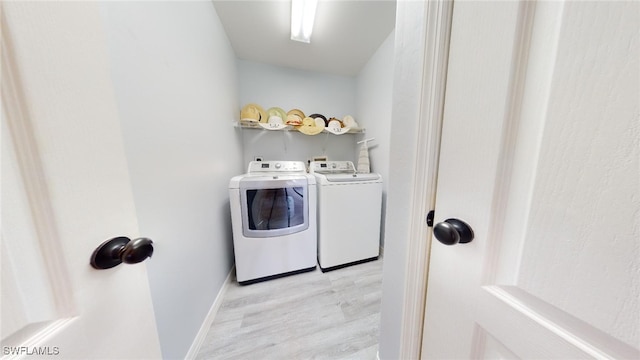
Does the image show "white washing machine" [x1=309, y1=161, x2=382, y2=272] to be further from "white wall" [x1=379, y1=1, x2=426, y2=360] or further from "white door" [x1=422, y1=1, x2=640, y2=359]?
"white door" [x1=422, y1=1, x2=640, y2=359]

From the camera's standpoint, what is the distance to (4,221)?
0.70 feet

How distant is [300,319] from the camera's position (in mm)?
1260

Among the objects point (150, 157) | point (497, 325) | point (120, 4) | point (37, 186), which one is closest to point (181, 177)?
point (150, 157)

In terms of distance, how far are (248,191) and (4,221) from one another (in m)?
1.26

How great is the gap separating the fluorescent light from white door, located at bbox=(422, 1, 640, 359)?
136 centimetres

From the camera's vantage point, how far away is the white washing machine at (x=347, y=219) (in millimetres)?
1645

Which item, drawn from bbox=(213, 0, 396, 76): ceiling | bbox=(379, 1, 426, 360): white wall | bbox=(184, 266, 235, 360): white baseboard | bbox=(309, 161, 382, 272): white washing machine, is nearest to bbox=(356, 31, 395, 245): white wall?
bbox=(213, 0, 396, 76): ceiling

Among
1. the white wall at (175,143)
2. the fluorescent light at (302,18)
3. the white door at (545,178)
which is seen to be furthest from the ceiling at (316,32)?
the white door at (545,178)

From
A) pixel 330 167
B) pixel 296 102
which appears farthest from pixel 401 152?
pixel 296 102

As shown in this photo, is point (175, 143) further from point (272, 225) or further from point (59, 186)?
point (272, 225)

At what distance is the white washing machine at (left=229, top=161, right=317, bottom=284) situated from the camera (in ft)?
4.82

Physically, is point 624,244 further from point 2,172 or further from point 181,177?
point 181,177

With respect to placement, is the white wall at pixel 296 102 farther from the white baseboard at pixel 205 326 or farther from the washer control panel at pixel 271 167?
the white baseboard at pixel 205 326

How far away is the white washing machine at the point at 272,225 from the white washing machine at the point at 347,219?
0.10 meters
